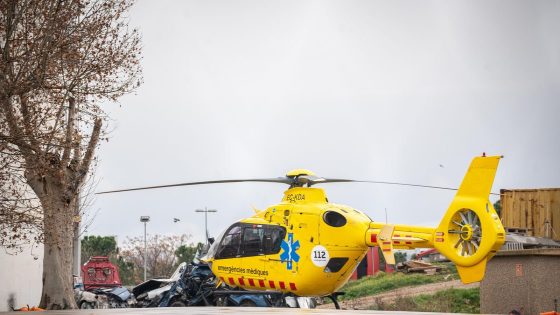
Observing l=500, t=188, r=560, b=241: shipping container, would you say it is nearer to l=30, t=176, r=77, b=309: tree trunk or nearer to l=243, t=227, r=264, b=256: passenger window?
l=243, t=227, r=264, b=256: passenger window

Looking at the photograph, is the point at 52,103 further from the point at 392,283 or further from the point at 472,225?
the point at 392,283

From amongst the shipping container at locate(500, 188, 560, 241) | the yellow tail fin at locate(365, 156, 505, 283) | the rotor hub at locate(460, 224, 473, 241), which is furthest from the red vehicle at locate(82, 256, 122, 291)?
the rotor hub at locate(460, 224, 473, 241)

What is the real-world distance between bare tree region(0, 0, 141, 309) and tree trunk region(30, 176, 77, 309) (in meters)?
0.03

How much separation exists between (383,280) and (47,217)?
27.2 m

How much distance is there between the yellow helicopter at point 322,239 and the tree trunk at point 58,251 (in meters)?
3.46

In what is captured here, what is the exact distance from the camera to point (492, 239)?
20906 millimetres

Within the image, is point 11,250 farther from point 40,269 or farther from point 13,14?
point 13,14

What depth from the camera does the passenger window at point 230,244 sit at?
83.8 feet

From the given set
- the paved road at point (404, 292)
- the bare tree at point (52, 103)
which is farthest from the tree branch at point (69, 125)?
the paved road at point (404, 292)

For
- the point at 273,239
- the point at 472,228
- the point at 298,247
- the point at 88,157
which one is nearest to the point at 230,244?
the point at 273,239

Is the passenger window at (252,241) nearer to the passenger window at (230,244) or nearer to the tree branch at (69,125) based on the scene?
the passenger window at (230,244)

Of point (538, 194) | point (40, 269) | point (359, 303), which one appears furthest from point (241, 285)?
point (538, 194)

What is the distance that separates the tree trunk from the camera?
81.5 feet

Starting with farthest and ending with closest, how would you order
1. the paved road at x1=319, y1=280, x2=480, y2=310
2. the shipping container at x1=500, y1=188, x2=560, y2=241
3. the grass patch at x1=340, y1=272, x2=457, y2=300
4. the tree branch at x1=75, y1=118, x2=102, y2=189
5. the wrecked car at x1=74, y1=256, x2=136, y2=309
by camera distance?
1. the grass patch at x1=340, y1=272, x2=457, y2=300
2. the shipping container at x1=500, y1=188, x2=560, y2=241
3. the paved road at x1=319, y1=280, x2=480, y2=310
4. the wrecked car at x1=74, y1=256, x2=136, y2=309
5. the tree branch at x1=75, y1=118, x2=102, y2=189
